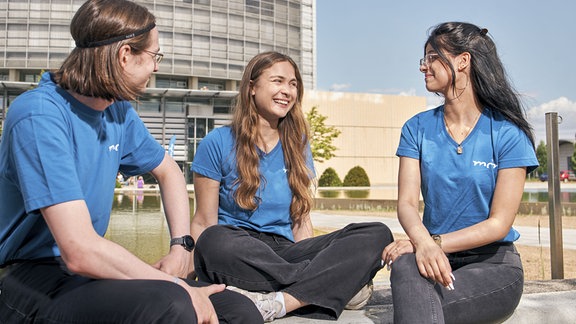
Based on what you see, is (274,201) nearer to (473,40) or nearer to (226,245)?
(226,245)

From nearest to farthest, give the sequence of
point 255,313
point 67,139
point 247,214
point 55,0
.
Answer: point 67,139
point 255,313
point 247,214
point 55,0

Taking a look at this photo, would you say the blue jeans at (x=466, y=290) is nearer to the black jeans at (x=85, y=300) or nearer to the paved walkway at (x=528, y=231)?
the black jeans at (x=85, y=300)

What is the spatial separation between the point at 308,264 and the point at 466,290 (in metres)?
0.70

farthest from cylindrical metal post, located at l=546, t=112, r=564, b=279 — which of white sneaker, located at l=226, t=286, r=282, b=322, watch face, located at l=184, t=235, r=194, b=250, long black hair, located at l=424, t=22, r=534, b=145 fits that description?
watch face, located at l=184, t=235, r=194, b=250

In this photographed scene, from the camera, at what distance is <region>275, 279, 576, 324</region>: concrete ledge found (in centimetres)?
238

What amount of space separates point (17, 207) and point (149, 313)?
57 centimetres

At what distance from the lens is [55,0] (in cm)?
4119

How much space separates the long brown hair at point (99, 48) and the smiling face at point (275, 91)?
1321 mm

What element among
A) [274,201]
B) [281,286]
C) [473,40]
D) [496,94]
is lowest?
[281,286]

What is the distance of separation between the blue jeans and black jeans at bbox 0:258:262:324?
0.82 m

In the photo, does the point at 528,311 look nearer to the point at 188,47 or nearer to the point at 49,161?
the point at 49,161

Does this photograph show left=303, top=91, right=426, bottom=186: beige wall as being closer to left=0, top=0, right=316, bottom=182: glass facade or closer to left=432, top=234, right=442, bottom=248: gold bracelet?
left=0, top=0, right=316, bottom=182: glass facade

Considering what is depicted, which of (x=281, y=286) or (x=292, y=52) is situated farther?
(x=292, y=52)

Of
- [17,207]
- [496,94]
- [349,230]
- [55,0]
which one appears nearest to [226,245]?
[349,230]
